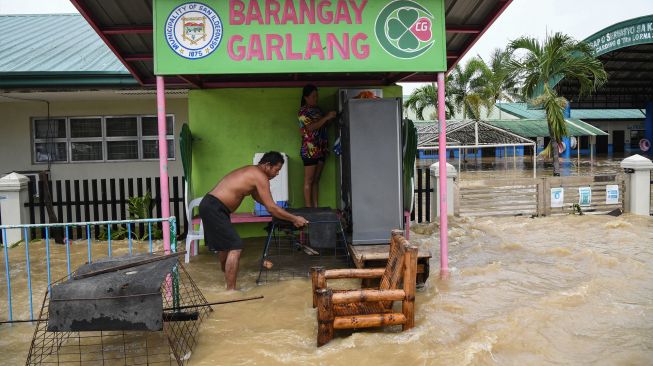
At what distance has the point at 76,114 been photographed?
11695 mm

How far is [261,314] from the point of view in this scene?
17.3 feet

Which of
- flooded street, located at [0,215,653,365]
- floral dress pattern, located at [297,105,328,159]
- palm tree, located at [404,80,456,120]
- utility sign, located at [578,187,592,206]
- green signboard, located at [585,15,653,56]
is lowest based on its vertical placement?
flooded street, located at [0,215,653,365]

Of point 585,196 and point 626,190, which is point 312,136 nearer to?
point 585,196

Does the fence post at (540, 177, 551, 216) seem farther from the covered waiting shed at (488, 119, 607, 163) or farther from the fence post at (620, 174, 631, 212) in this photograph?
the covered waiting shed at (488, 119, 607, 163)

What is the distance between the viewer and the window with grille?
38.2 feet

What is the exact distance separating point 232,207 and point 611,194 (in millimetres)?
8766

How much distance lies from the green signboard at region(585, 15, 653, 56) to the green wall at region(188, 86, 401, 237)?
17845 mm

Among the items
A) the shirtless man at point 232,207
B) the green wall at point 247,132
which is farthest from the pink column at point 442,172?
the green wall at point 247,132

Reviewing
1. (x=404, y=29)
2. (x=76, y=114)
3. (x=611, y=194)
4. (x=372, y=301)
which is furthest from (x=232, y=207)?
(x=611, y=194)

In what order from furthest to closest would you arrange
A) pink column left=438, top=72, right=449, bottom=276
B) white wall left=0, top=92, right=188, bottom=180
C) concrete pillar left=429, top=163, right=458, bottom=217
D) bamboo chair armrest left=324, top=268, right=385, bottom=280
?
white wall left=0, top=92, right=188, bottom=180 < concrete pillar left=429, top=163, right=458, bottom=217 < pink column left=438, top=72, right=449, bottom=276 < bamboo chair armrest left=324, top=268, right=385, bottom=280

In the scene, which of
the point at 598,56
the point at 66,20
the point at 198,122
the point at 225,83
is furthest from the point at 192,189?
the point at 598,56

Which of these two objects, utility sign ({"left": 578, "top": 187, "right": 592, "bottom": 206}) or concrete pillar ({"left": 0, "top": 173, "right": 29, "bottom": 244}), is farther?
utility sign ({"left": 578, "top": 187, "right": 592, "bottom": 206})

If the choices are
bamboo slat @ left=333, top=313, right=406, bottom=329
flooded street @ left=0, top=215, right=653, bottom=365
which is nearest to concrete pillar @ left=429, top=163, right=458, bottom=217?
flooded street @ left=0, top=215, right=653, bottom=365

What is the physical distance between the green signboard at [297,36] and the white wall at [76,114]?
612 centimetres
